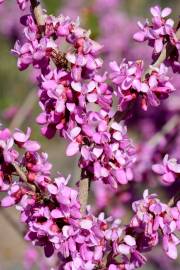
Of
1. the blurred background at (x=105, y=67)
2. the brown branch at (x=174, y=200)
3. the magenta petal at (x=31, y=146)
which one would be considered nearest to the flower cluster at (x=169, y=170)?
the brown branch at (x=174, y=200)

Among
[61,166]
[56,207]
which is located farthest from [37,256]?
[61,166]

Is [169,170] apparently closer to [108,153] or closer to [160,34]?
[108,153]

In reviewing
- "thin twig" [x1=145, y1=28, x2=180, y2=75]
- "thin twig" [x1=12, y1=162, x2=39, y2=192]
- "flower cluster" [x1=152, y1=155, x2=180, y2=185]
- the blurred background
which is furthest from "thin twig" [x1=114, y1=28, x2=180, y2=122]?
the blurred background

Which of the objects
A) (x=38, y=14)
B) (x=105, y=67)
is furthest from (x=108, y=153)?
(x=105, y=67)

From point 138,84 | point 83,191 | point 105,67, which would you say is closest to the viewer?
point 138,84

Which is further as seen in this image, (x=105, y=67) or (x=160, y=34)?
(x=105, y=67)

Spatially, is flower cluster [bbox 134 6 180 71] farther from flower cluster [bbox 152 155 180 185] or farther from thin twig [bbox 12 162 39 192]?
thin twig [bbox 12 162 39 192]
